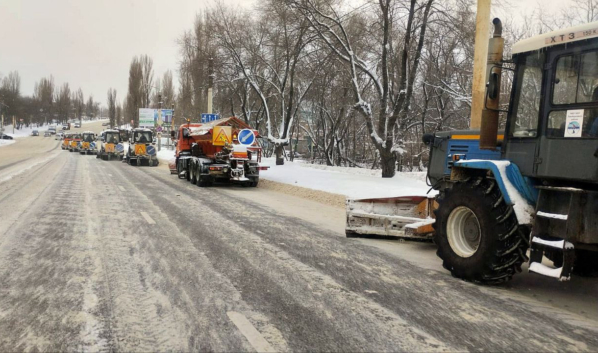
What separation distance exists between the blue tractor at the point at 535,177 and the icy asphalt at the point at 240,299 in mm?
467

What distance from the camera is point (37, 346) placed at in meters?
3.64

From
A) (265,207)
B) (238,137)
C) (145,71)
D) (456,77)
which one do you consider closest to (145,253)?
(265,207)

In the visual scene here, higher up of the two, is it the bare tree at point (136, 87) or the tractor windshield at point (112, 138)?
the bare tree at point (136, 87)

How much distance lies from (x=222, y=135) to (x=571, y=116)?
1436cm

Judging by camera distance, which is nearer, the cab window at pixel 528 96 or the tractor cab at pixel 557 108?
the tractor cab at pixel 557 108

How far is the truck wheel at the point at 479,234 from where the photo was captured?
5.18 metres

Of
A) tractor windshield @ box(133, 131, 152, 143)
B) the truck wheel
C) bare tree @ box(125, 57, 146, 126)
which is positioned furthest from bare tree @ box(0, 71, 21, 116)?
the truck wheel

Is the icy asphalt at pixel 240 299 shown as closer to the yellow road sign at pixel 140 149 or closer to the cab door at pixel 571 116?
the cab door at pixel 571 116

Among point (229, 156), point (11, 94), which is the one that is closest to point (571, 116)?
point (229, 156)

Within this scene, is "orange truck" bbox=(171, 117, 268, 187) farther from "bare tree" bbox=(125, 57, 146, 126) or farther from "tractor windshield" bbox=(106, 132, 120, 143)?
"bare tree" bbox=(125, 57, 146, 126)

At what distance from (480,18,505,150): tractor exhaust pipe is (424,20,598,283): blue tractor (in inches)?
0.5

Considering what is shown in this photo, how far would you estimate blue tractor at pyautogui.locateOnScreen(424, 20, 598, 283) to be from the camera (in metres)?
4.68

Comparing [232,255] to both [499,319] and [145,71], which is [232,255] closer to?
[499,319]

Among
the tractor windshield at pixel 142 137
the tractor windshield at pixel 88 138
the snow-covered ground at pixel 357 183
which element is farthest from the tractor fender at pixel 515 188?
the tractor windshield at pixel 88 138
